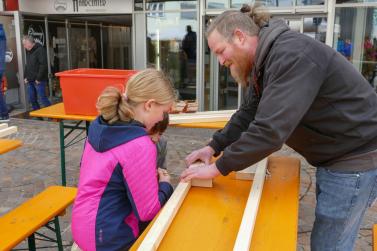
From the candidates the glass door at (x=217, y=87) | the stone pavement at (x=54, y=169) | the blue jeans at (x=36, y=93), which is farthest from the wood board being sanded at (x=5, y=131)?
the blue jeans at (x=36, y=93)

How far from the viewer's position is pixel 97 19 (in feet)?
40.5

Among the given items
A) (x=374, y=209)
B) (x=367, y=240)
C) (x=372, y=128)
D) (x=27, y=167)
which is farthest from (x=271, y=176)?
(x=27, y=167)

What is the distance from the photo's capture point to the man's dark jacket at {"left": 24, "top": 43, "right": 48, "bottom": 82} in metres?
8.90

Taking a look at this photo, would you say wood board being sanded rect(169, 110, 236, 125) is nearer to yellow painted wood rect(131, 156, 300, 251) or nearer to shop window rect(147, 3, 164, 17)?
yellow painted wood rect(131, 156, 300, 251)

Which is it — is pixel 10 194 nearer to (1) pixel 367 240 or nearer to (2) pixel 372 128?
(1) pixel 367 240

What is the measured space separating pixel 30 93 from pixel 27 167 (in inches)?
166

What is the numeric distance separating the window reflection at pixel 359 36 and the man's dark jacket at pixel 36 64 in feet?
19.6

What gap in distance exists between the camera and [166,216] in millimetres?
1588

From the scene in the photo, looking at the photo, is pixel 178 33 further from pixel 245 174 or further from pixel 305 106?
pixel 305 106

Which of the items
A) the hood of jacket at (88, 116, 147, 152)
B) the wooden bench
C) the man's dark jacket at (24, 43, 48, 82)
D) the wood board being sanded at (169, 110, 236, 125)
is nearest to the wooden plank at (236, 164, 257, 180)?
the hood of jacket at (88, 116, 147, 152)

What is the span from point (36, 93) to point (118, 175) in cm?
841

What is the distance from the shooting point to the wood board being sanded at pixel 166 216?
4.58 ft

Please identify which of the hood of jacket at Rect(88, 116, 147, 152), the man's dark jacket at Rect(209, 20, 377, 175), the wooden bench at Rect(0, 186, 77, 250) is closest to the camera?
the man's dark jacket at Rect(209, 20, 377, 175)

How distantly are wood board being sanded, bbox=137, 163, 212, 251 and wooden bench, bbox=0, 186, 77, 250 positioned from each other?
1.09 meters
